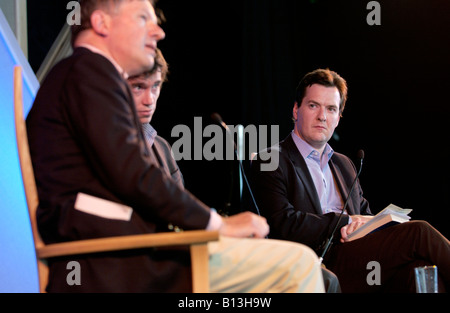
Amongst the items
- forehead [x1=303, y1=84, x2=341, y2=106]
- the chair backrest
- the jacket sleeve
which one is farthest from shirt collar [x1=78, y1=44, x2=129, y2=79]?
forehead [x1=303, y1=84, x2=341, y2=106]

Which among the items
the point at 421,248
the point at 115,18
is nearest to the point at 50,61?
the point at 115,18

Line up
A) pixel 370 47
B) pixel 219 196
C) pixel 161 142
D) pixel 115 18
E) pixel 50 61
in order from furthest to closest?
pixel 219 196
pixel 370 47
pixel 50 61
pixel 161 142
pixel 115 18

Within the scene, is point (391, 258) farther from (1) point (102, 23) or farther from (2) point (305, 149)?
(1) point (102, 23)

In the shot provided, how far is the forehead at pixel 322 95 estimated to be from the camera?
10.7 ft

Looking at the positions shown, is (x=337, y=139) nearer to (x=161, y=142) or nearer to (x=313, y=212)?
Result: (x=313, y=212)

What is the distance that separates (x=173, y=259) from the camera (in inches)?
59.1

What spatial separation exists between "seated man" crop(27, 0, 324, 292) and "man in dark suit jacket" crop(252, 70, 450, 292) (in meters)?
1.25

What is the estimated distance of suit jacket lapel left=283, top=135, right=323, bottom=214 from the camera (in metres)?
2.98

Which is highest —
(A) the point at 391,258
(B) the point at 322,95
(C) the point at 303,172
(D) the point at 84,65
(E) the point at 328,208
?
(D) the point at 84,65

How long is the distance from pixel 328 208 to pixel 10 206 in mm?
1712

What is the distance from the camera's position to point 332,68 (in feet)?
15.9

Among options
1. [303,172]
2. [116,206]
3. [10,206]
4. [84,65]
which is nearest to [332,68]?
[303,172]

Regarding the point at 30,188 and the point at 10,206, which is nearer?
the point at 30,188
